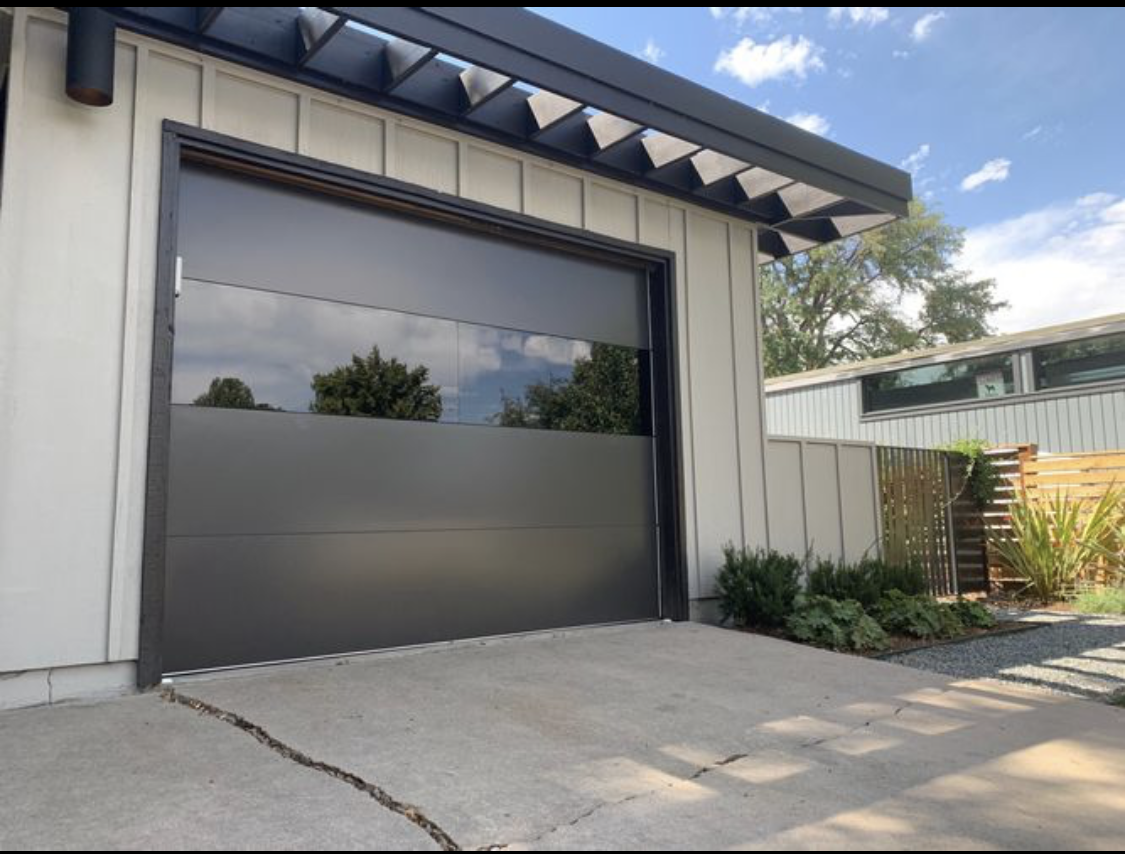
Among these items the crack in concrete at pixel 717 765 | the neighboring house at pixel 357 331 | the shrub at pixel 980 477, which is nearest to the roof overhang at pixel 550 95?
the neighboring house at pixel 357 331

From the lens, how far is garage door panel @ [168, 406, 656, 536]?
4.54 metres

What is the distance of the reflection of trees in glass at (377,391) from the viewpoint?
16.5ft

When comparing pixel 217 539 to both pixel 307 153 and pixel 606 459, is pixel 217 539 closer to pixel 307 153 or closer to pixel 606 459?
pixel 307 153

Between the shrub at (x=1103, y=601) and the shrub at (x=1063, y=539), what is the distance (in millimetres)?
355

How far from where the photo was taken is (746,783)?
2947 millimetres

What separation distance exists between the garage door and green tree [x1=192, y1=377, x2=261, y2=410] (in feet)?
0.04

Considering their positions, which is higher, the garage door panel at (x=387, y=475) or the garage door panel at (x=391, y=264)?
the garage door panel at (x=391, y=264)

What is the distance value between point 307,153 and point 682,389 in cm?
352

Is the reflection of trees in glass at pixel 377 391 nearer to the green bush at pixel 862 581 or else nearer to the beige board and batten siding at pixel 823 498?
the beige board and batten siding at pixel 823 498

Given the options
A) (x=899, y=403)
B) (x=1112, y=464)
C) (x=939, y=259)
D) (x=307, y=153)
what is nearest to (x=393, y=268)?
(x=307, y=153)

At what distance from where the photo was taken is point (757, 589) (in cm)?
634

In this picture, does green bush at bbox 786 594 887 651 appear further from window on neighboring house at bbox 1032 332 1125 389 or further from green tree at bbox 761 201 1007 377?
green tree at bbox 761 201 1007 377

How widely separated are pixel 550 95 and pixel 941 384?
1121cm

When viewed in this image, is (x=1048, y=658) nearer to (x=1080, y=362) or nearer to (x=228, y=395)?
(x=228, y=395)
